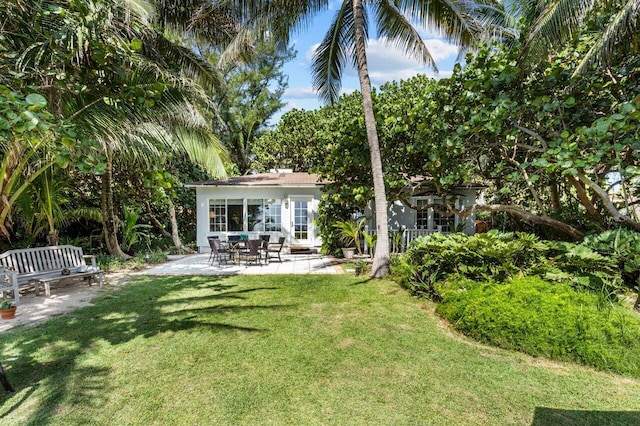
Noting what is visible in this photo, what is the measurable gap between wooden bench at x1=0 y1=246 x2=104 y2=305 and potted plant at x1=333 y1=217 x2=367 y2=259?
7.09 m

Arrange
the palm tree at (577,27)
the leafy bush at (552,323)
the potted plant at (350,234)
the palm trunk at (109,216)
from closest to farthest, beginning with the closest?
the leafy bush at (552,323) → the palm tree at (577,27) → the palm trunk at (109,216) → the potted plant at (350,234)

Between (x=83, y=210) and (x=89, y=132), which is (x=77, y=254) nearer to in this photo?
(x=83, y=210)

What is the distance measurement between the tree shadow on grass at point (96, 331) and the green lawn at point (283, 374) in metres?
0.02

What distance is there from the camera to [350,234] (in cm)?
1080

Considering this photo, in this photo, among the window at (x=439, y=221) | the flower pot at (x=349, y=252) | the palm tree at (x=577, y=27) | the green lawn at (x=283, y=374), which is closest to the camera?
the green lawn at (x=283, y=374)

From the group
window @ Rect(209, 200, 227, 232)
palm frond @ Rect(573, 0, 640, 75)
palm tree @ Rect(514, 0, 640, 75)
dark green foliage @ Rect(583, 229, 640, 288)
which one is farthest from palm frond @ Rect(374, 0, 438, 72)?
window @ Rect(209, 200, 227, 232)

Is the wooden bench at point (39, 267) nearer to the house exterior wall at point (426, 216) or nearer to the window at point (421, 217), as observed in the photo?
the house exterior wall at point (426, 216)

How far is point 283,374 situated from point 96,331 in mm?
3355

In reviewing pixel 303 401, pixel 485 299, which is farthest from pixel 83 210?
pixel 485 299

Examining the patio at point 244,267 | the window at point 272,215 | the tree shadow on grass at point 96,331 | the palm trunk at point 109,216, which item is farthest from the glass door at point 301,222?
the palm trunk at point 109,216

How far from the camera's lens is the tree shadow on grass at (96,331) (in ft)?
10.8

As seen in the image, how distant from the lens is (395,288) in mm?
7551

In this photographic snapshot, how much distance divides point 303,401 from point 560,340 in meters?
3.41

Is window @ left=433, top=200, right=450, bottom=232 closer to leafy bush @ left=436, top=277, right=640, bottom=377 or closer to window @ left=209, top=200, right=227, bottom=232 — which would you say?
leafy bush @ left=436, top=277, right=640, bottom=377
